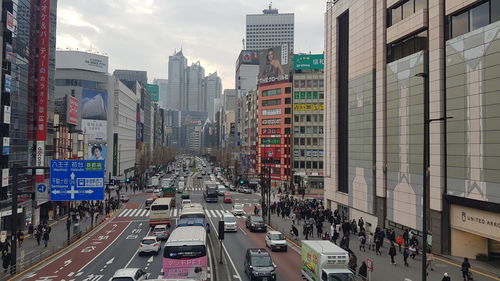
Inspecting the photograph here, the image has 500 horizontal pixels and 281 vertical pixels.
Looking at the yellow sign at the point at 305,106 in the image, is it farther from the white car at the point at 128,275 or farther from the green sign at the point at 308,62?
the white car at the point at 128,275

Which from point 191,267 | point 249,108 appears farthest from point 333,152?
point 249,108

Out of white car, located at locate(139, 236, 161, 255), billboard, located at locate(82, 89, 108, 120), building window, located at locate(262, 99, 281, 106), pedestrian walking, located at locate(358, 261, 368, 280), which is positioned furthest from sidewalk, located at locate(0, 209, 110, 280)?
building window, located at locate(262, 99, 281, 106)

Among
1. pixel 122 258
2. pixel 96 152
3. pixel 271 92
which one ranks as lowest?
pixel 122 258

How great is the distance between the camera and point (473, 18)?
2888 centimetres

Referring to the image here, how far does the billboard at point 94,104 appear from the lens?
101125mm

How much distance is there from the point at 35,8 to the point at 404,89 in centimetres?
4270

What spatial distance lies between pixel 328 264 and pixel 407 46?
23907 millimetres

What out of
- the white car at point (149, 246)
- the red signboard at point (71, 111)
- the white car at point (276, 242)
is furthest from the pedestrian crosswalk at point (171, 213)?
the white car at point (149, 246)

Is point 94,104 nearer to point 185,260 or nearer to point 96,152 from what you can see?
point 96,152

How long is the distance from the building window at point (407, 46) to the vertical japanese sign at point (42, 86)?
38.9m

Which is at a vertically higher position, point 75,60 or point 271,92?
point 75,60

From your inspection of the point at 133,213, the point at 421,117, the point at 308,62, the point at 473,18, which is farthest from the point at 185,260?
the point at 308,62

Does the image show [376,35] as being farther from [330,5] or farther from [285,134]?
[285,134]

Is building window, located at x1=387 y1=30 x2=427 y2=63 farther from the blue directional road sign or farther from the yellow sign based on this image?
the yellow sign
